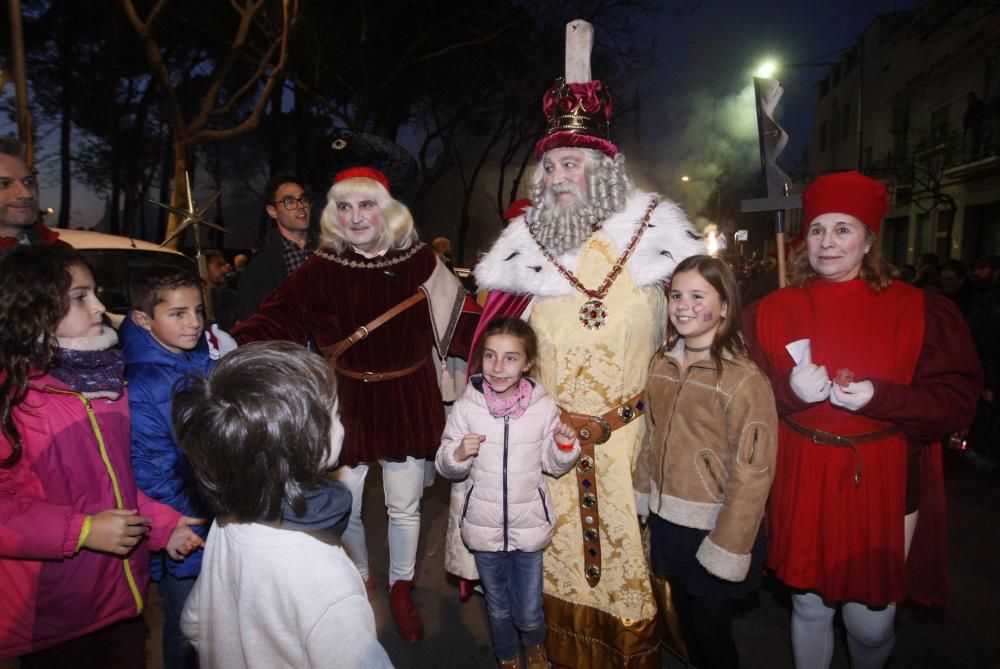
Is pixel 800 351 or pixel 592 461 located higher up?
pixel 800 351

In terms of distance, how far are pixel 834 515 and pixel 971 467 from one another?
4904 millimetres

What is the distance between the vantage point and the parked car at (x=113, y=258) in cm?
691

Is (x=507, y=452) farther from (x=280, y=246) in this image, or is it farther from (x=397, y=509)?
(x=280, y=246)

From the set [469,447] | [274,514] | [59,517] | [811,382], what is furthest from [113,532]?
[811,382]

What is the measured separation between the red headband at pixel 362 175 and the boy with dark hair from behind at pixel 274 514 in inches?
71.3

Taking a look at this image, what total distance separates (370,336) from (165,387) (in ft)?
3.42

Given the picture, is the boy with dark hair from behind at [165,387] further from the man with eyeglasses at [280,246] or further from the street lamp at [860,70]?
the street lamp at [860,70]

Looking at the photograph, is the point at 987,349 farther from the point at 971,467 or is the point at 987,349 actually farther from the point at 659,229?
the point at 659,229

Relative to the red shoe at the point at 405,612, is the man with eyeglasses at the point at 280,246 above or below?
above

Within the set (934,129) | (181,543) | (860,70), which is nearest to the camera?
(181,543)

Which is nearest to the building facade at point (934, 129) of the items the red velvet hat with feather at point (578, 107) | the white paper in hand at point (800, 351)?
the red velvet hat with feather at point (578, 107)

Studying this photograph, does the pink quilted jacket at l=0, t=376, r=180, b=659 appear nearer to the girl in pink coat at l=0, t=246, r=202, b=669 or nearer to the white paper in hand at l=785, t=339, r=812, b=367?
the girl in pink coat at l=0, t=246, r=202, b=669

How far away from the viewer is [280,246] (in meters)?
4.38

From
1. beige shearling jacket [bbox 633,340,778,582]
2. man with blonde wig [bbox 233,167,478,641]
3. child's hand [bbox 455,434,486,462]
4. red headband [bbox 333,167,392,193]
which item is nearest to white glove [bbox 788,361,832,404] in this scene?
beige shearling jacket [bbox 633,340,778,582]
